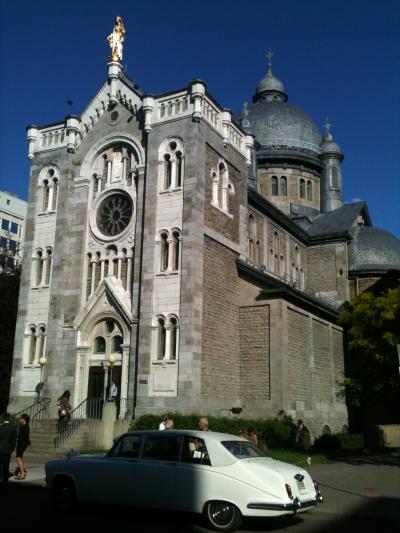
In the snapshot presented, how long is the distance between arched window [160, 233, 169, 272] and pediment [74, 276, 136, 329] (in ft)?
8.09

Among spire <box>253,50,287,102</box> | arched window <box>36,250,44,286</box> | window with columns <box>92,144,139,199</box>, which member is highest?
spire <box>253,50,287,102</box>

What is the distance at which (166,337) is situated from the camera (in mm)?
25953

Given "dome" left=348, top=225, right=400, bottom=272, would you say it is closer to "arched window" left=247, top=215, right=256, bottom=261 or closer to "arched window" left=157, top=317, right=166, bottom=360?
"arched window" left=247, top=215, right=256, bottom=261

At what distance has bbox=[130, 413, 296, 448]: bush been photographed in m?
23.5

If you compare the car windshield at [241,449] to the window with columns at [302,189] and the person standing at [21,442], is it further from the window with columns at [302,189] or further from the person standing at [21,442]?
the window with columns at [302,189]

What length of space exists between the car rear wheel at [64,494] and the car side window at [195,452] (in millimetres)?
2543

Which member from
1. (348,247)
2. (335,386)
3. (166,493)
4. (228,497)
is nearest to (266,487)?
(228,497)

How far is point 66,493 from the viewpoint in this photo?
38.2 feet

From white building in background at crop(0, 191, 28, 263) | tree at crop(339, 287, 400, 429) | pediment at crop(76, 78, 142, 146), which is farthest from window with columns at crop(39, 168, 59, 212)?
white building in background at crop(0, 191, 28, 263)

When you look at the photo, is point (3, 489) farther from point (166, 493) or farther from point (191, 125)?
point (191, 125)

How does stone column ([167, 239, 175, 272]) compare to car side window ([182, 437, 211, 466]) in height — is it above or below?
above

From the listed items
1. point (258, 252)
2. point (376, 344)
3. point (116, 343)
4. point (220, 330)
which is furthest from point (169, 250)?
point (258, 252)

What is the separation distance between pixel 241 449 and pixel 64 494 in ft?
11.8

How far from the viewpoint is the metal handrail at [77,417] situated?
970 inches
